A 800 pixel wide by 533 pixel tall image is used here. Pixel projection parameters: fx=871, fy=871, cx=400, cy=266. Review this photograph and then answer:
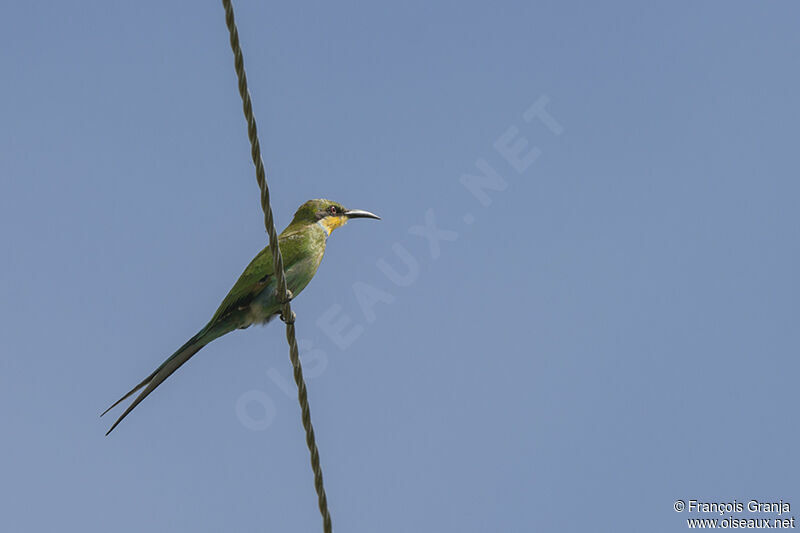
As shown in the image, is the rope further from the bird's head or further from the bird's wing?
the bird's head

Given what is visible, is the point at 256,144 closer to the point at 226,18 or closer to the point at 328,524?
the point at 226,18

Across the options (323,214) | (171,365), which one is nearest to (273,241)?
(171,365)

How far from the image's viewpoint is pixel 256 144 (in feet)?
9.69

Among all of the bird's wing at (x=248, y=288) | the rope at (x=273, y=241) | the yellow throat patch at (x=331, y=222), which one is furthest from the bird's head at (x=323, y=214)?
the rope at (x=273, y=241)

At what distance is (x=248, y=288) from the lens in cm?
518

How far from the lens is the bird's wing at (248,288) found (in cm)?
516

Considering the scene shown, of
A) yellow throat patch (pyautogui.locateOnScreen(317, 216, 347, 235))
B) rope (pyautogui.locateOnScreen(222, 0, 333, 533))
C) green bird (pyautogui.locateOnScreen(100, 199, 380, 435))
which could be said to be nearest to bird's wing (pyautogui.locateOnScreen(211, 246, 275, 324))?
green bird (pyautogui.locateOnScreen(100, 199, 380, 435))

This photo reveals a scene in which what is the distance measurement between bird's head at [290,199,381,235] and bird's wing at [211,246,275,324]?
0.67 metres

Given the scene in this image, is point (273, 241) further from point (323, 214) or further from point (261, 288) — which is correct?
point (323, 214)

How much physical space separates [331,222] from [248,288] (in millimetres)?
935

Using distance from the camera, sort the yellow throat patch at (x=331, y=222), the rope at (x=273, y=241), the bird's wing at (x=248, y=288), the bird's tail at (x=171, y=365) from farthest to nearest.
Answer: the yellow throat patch at (x=331, y=222)
the bird's wing at (x=248, y=288)
the bird's tail at (x=171, y=365)
the rope at (x=273, y=241)

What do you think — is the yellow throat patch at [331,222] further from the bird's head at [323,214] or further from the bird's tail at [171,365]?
the bird's tail at [171,365]

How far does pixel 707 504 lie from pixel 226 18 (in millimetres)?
5074

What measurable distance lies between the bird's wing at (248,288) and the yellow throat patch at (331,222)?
67cm
